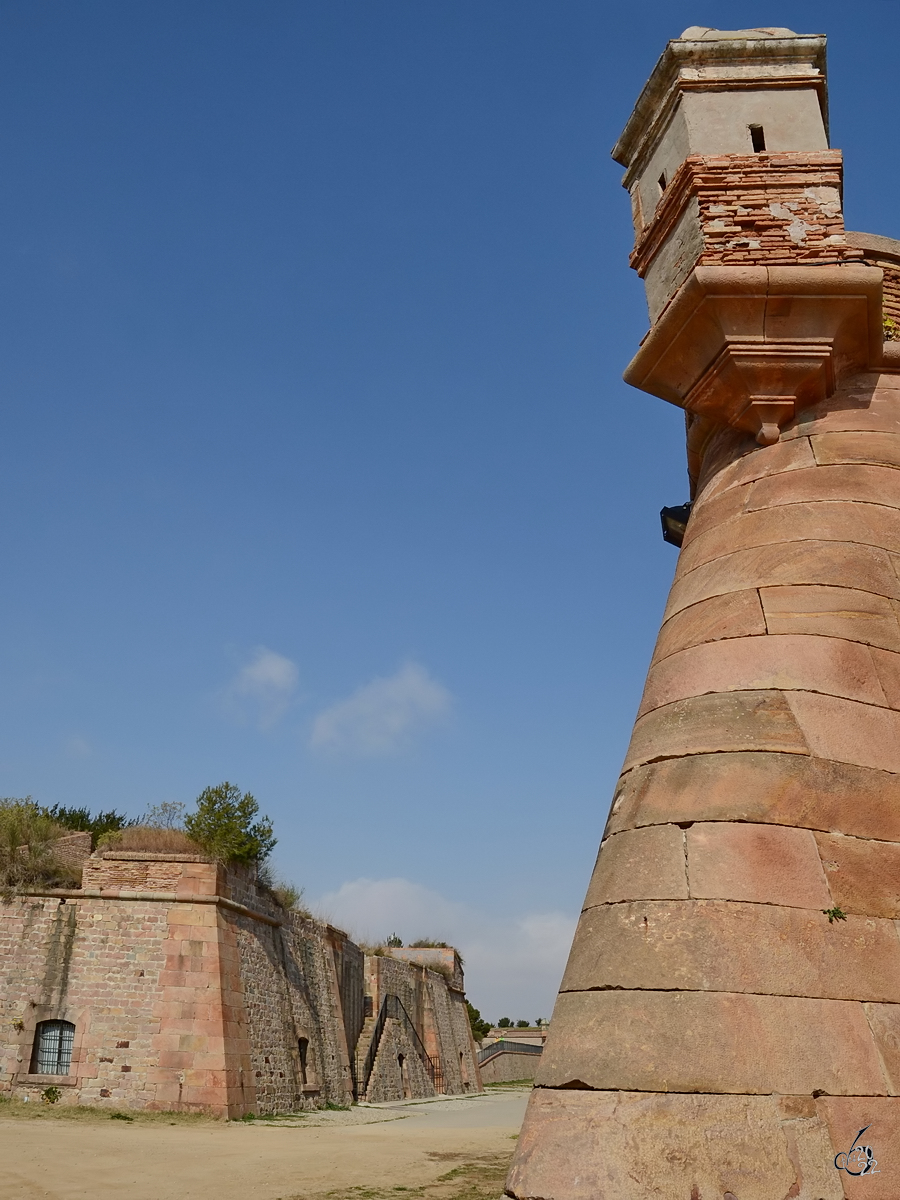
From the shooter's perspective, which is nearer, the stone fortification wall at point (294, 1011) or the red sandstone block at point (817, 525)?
the red sandstone block at point (817, 525)

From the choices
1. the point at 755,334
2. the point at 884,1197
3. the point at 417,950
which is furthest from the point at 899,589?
the point at 417,950

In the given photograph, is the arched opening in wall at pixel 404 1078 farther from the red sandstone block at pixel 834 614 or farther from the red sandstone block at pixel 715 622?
the red sandstone block at pixel 834 614

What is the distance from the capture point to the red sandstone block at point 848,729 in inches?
142

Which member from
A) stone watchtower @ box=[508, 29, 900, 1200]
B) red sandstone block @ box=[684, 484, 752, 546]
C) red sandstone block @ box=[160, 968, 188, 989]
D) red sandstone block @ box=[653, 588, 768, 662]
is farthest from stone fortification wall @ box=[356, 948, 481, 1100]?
stone watchtower @ box=[508, 29, 900, 1200]

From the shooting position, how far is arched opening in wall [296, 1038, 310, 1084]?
18.6 meters

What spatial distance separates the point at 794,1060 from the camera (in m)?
2.86

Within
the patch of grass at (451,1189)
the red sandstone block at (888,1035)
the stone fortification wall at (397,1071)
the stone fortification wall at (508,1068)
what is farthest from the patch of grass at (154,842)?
the stone fortification wall at (508,1068)

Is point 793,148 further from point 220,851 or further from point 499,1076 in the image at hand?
point 499,1076

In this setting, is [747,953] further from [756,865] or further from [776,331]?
[776,331]

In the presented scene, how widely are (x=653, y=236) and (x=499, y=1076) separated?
4284 centimetres

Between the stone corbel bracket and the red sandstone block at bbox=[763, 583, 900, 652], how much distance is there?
45.6 inches

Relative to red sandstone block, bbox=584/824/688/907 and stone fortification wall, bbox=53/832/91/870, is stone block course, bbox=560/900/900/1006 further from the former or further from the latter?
stone fortification wall, bbox=53/832/91/870

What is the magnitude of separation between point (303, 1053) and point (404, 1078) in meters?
8.18

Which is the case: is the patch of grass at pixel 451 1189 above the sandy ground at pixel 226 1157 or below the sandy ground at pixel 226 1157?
below
